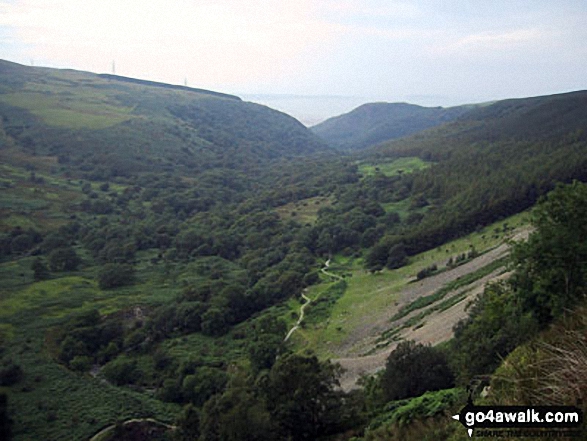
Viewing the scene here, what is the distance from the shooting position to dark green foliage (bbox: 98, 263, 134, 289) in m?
67.1

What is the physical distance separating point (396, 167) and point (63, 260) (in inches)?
3721

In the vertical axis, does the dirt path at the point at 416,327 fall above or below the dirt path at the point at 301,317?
above

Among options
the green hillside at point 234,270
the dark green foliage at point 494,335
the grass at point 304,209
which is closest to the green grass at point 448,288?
the green hillside at point 234,270

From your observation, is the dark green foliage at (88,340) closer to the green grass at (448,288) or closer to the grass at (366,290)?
the grass at (366,290)

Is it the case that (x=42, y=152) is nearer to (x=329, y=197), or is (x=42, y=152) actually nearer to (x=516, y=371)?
(x=329, y=197)

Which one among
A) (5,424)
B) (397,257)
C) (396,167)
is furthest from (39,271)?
(396,167)

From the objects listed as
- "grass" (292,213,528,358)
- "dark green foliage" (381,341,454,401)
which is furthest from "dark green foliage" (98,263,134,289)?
"dark green foliage" (381,341,454,401)

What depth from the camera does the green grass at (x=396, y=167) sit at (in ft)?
405

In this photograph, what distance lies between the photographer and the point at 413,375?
1838cm

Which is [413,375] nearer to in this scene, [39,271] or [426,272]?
[426,272]

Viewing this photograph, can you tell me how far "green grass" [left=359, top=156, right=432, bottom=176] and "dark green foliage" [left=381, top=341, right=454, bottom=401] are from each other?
105m

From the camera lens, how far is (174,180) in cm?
13688

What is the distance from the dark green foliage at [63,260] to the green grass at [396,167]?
80.8 m

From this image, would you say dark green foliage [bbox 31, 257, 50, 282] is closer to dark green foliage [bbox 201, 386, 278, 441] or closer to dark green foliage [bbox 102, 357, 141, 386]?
dark green foliage [bbox 102, 357, 141, 386]
